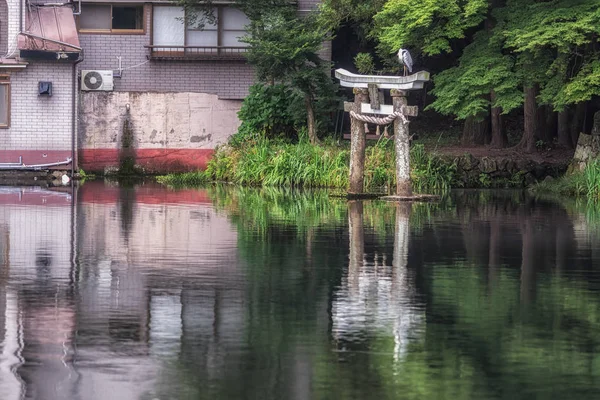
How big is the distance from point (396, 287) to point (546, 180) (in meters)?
19.2

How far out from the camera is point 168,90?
124 ft

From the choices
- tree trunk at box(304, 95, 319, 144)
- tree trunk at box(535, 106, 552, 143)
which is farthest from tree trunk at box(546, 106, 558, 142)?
tree trunk at box(304, 95, 319, 144)

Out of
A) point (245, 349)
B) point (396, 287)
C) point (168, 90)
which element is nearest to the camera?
point (245, 349)

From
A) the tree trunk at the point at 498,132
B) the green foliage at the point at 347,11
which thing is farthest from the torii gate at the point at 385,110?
the tree trunk at the point at 498,132

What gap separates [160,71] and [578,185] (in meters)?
14.5

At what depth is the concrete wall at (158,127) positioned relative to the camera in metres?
37.6

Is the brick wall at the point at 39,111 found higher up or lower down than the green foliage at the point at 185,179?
higher up

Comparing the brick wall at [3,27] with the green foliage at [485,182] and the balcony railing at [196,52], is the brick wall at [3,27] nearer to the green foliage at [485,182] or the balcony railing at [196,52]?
the balcony railing at [196,52]

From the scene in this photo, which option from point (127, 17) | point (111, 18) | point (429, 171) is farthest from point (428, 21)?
point (111, 18)

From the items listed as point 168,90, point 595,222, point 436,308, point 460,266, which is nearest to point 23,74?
point 168,90

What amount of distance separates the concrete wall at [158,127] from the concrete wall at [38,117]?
0.74m

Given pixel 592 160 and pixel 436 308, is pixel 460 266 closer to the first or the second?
pixel 436 308

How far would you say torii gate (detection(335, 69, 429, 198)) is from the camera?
25.6m

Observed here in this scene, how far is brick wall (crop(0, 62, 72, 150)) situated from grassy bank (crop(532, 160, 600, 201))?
1455 centimetres
